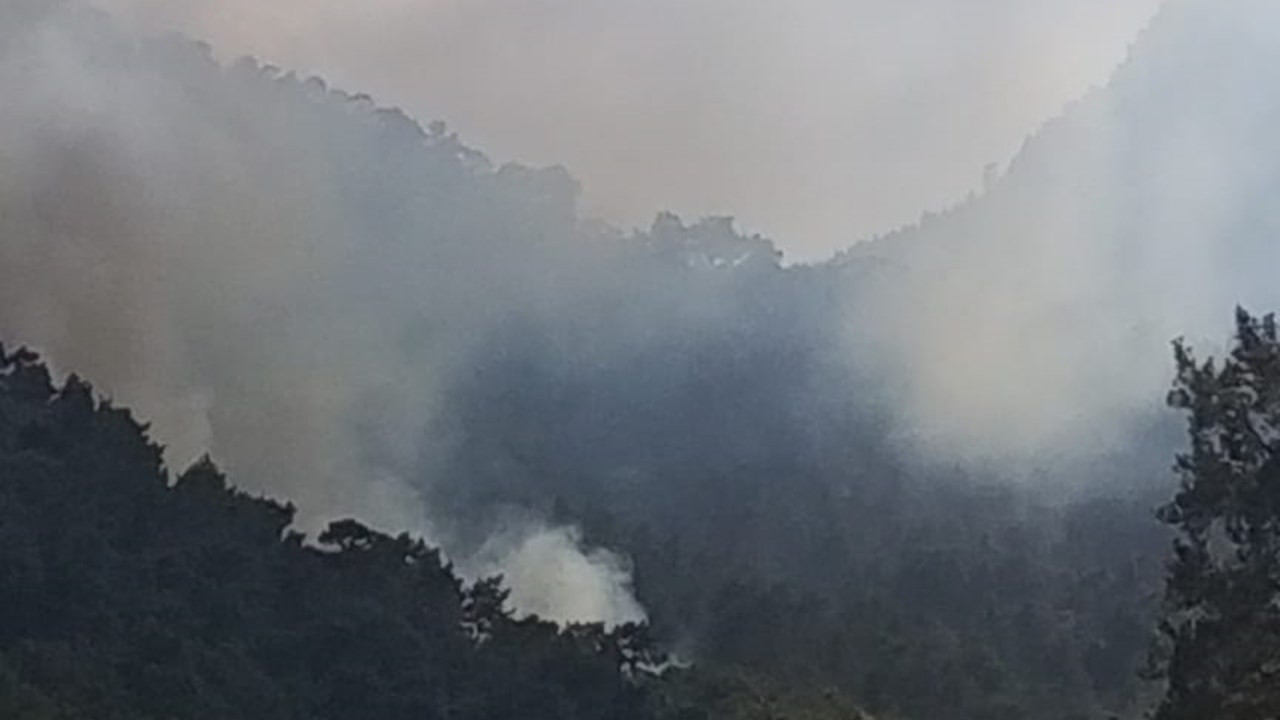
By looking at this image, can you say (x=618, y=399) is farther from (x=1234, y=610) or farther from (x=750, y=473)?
(x=1234, y=610)

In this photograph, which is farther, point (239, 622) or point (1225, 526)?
point (239, 622)

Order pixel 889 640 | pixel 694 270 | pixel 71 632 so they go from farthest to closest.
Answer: pixel 694 270 < pixel 889 640 < pixel 71 632

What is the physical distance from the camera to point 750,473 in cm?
8812

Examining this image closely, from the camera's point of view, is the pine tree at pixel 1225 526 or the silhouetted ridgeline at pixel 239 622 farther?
the silhouetted ridgeline at pixel 239 622

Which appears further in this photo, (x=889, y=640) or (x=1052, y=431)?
(x=1052, y=431)

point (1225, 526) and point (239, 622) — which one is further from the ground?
point (239, 622)

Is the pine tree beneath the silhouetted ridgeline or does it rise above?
beneath

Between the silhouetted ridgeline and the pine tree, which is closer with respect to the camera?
the pine tree

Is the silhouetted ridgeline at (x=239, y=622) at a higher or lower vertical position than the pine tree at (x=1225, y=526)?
higher

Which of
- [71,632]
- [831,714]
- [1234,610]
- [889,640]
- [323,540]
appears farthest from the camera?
[889,640]

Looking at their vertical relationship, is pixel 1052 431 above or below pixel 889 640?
above

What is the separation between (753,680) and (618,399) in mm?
37764

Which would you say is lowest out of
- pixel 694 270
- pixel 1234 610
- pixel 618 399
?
pixel 1234 610

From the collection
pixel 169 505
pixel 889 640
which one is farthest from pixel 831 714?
pixel 169 505
